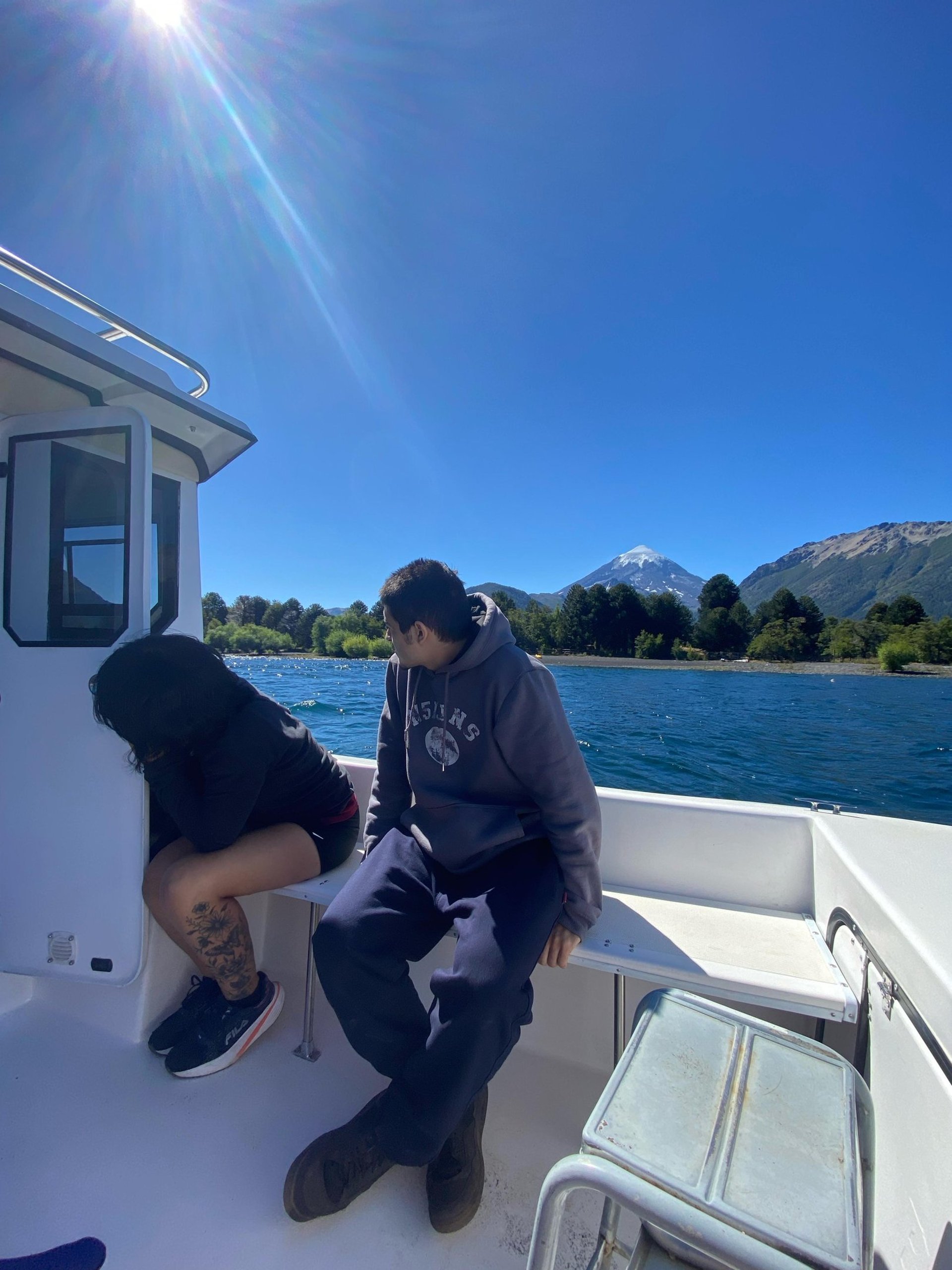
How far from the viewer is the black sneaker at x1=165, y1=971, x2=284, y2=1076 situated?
5.24 feet

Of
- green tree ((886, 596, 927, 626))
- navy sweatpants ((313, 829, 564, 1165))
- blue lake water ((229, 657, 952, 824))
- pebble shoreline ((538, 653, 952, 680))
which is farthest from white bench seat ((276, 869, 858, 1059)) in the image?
green tree ((886, 596, 927, 626))

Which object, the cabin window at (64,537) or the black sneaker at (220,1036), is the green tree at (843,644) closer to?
the black sneaker at (220,1036)

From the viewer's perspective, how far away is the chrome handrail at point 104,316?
4.96 feet

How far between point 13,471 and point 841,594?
203034 millimetres

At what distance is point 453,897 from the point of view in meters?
1.45

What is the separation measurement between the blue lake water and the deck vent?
3.42m

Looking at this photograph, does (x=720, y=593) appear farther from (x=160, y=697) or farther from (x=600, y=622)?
(x=160, y=697)

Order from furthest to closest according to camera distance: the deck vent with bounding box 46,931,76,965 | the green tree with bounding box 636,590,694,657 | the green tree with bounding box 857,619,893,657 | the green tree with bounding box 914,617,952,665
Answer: the green tree with bounding box 636,590,694,657, the green tree with bounding box 857,619,893,657, the green tree with bounding box 914,617,952,665, the deck vent with bounding box 46,931,76,965

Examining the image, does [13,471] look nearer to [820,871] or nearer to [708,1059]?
[708,1059]

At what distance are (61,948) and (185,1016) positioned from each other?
0.40m

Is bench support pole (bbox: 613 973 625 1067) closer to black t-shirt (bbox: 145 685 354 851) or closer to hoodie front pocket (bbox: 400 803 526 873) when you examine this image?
hoodie front pocket (bbox: 400 803 526 873)

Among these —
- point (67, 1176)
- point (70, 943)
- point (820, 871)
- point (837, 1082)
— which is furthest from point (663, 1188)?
point (70, 943)

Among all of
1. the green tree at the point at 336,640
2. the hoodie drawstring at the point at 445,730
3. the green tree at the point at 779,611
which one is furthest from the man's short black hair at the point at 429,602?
the green tree at the point at 779,611

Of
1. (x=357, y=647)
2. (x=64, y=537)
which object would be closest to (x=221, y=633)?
(x=357, y=647)
